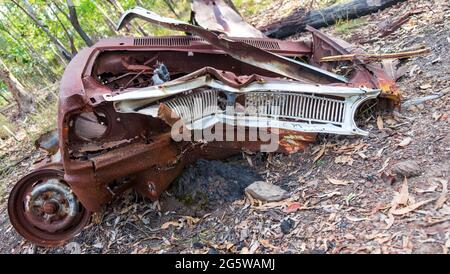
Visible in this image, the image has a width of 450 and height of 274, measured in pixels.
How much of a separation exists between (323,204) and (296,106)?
2.79 ft

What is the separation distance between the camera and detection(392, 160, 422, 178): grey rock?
291cm

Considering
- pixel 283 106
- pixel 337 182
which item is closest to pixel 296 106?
Result: pixel 283 106

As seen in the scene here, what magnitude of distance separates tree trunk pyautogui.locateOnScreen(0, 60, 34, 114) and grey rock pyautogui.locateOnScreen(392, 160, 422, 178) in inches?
342

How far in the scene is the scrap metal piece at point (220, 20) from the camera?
4.41 meters

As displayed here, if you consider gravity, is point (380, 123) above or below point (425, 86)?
below

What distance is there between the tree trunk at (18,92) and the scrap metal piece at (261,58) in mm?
6942

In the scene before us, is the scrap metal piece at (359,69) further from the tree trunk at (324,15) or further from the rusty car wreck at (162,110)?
the tree trunk at (324,15)

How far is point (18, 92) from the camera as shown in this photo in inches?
371

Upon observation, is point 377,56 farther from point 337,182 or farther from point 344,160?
point 337,182

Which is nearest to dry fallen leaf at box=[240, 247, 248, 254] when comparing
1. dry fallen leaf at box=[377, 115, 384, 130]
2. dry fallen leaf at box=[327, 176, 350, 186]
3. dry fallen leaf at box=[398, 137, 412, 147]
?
dry fallen leaf at box=[327, 176, 350, 186]

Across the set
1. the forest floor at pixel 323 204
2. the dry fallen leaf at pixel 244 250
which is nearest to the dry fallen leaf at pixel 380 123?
the forest floor at pixel 323 204

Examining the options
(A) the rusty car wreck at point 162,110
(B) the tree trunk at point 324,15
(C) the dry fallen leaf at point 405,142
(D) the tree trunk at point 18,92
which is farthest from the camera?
(D) the tree trunk at point 18,92

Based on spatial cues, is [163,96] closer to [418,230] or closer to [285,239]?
[285,239]
